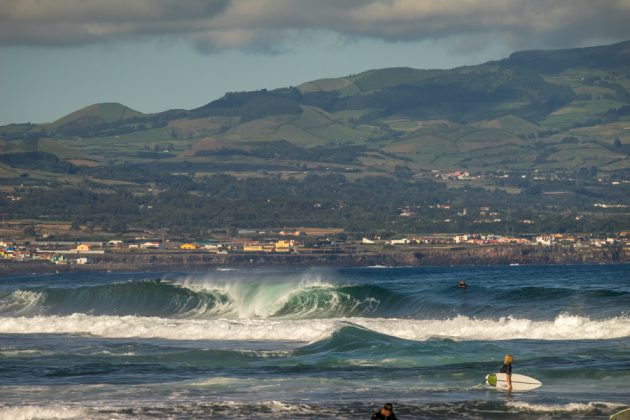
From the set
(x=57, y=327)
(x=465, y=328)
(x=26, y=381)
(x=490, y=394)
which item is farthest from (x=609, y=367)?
(x=57, y=327)

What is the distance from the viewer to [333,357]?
47.0m

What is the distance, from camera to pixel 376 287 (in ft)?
253

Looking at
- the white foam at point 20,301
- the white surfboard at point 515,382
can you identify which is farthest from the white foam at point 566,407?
the white foam at point 20,301

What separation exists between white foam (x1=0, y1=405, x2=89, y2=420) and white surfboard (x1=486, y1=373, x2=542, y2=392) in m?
11.9

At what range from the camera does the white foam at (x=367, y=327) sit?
53312mm

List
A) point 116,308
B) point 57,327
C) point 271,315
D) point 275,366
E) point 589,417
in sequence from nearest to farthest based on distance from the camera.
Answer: point 589,417 → point 275,366 → point 57,327 → point 271,315 → point 116,308

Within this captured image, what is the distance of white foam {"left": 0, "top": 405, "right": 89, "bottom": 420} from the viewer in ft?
117

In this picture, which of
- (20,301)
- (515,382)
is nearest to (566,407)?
(515,382)

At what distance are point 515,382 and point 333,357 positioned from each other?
370 inches

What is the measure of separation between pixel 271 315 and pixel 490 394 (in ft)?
117

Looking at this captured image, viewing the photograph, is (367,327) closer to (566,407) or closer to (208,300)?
(208,300)

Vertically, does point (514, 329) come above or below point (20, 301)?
above

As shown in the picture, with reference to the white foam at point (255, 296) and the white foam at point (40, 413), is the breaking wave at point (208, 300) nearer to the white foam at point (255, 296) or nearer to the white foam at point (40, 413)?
the white foam at point (255, 296)

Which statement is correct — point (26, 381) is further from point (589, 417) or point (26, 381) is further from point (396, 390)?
point (589, 417)
